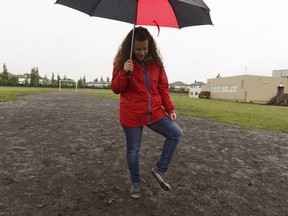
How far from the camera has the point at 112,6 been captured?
3498 millimetres

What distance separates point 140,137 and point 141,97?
51 cm

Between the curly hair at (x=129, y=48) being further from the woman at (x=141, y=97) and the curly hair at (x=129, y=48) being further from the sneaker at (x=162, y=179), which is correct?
the sneaker at (x=162, y=179)

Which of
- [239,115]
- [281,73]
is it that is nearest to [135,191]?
[239,115]

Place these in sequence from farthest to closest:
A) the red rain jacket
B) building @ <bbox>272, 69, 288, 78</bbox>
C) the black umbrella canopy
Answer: building @ <bbox>272, 69, 288, 78</bbox> → the black umbrella canopy → the red rain jacket

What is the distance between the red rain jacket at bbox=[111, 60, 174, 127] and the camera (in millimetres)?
3062

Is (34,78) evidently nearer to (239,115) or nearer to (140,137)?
(239,115)

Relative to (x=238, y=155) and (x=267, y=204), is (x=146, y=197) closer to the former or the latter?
(x=267, y=204)

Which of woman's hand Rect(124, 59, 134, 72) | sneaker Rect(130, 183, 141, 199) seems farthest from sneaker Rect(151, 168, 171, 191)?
woman's hand Rect(124, 59, 134, 72)

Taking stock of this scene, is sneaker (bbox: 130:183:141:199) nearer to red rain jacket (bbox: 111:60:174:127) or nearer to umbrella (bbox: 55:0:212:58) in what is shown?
red rain jacket (bbox: 111:60:174:127)

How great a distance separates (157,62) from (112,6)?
104 cm

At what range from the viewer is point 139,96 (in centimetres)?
307

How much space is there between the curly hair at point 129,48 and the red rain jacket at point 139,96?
11 cm

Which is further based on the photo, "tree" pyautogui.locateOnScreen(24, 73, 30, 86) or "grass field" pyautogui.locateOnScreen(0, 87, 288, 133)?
"tree" pyautogui.locateOnScreen(24, 73, 30, 86)

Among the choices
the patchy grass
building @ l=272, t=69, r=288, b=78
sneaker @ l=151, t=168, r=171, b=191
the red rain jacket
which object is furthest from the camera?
building @ l=272, t=69, r=288, b=78
